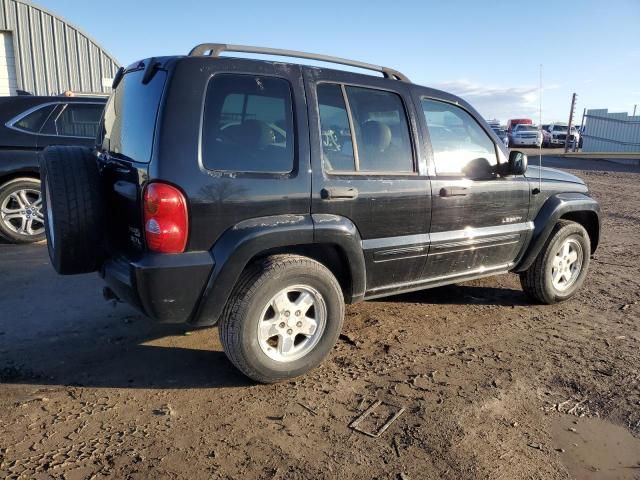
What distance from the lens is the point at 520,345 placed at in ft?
12.6

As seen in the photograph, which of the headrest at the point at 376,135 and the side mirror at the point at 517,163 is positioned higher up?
the headrest at the point at 376,135

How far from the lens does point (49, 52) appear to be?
48.7 ft

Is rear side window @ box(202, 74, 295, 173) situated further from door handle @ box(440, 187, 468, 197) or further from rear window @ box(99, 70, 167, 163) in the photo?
door handle @ box(440, 187, 468, 197)

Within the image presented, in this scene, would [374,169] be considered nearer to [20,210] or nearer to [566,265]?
[566,265]

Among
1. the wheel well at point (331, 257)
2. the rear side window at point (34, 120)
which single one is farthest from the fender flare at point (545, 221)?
the rear side window at point (34, 120)

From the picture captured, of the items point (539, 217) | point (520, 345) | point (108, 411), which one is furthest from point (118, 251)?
point (539, 217)

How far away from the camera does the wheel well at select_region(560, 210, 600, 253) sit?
4.87m

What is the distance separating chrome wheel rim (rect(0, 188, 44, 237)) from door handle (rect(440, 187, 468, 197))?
194 inches

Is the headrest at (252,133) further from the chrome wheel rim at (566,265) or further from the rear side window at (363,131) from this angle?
the chrome wheel rim at (566,265)

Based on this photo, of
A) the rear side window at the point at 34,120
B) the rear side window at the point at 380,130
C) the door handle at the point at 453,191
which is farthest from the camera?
the rear side window at the point at 34,120

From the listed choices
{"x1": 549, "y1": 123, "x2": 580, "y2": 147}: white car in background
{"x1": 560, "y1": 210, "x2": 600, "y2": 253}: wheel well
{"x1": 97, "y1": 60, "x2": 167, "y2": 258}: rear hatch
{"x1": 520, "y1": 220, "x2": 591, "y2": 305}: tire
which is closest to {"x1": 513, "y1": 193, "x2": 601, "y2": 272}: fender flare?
{"x1": 520, "y1": 220, "x2": 591, "y2": 305}: tire

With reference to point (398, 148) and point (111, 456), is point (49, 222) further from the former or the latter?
point (398, 148)

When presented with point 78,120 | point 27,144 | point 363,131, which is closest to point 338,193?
point 363,131

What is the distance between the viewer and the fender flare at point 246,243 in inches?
111
